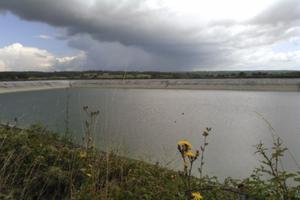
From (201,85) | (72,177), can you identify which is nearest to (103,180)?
(72,177)

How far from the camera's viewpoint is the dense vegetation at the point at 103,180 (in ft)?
4.81

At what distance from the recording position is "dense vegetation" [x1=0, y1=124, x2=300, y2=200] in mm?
1467

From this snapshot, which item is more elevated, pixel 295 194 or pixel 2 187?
pixel 295 194

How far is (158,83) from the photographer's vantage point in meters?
47.4

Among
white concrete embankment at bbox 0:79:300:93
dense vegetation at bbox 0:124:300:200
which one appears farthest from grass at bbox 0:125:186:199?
white concrete embankment at bbox 0:79:300:93

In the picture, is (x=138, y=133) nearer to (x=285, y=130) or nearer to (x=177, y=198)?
(x=285, y=130)

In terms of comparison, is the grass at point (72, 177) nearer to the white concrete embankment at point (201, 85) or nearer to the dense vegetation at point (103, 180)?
the dense vegetation at point (103, 180)

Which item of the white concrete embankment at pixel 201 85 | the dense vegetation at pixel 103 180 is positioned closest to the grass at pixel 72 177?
the dense vegetation at pixel 103 180

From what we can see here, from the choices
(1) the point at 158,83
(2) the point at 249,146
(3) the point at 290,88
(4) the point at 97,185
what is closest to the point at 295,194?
(4) the point at 97,185

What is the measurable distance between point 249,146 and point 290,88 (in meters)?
32.7

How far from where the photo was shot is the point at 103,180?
A: 2.06m

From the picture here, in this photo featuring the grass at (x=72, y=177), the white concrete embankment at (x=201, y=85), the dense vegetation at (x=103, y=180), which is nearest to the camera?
the dense vegetation at (x=103, y=180)

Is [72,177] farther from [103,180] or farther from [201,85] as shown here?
[201,85]

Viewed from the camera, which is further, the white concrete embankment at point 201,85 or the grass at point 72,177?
the white concrete embankment at point 201,85
